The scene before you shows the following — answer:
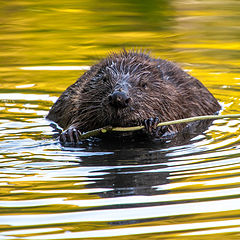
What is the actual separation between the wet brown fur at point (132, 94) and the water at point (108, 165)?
1.15 feet

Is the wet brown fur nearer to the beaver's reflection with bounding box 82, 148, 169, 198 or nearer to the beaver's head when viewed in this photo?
the beaver's head

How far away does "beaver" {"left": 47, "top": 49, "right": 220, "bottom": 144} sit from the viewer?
24.0ft

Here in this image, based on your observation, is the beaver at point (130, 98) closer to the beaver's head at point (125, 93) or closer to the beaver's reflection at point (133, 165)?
the beaver's head at point (125, 93)

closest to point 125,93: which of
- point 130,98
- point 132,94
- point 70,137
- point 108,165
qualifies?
point 130,98

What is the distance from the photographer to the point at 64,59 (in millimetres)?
12492

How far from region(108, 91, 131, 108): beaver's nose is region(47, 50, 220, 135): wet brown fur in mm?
105

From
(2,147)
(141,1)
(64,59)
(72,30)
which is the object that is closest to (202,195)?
(2,147)

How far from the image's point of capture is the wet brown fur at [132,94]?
24.4ft

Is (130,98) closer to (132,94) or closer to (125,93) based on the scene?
(125,93)

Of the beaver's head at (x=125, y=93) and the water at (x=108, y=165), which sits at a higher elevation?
the beaver's head at (x=125, y=93)

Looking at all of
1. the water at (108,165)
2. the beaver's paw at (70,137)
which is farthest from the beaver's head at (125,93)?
the water at (108,165)

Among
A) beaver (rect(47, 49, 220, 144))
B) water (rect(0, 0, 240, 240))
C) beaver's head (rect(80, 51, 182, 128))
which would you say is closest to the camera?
water (rect(0, 0, 240, 240))

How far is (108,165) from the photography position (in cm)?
671

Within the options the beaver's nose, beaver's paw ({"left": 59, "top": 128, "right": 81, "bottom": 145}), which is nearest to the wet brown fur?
the beaver's nose
